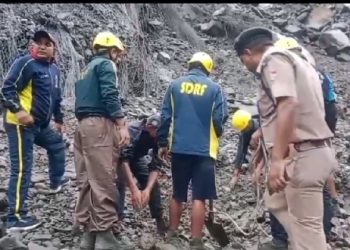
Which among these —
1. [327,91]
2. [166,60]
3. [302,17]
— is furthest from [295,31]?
[327,91]

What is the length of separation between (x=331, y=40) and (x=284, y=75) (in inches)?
478

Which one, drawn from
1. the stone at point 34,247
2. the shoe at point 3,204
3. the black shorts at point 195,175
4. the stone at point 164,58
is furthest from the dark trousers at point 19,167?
the stone at point 164,58

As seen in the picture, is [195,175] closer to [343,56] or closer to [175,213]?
[175,213]

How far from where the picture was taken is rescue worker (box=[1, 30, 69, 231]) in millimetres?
5543

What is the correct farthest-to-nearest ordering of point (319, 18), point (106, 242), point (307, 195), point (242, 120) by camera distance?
point (319, 18) → point (242, 120) → point (106, 242) → point (307, 195)

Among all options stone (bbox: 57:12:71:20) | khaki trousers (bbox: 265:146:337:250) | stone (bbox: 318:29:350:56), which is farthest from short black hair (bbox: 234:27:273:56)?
stone (bbox: 318:29:350:56)

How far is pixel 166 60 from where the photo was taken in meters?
12.9

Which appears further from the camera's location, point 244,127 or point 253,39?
point 244,127

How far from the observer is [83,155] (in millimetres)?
5227

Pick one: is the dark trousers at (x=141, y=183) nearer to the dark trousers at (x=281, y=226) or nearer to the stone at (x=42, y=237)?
the stone at (x=42, y=237)

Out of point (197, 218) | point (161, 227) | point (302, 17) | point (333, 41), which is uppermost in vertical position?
point (302, 17)

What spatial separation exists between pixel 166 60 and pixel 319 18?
19.9ft

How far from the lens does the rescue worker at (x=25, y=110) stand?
18.2 ft

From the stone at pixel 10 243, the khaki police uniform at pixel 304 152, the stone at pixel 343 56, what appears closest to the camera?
the khaki police uniform at pixel 304 152
